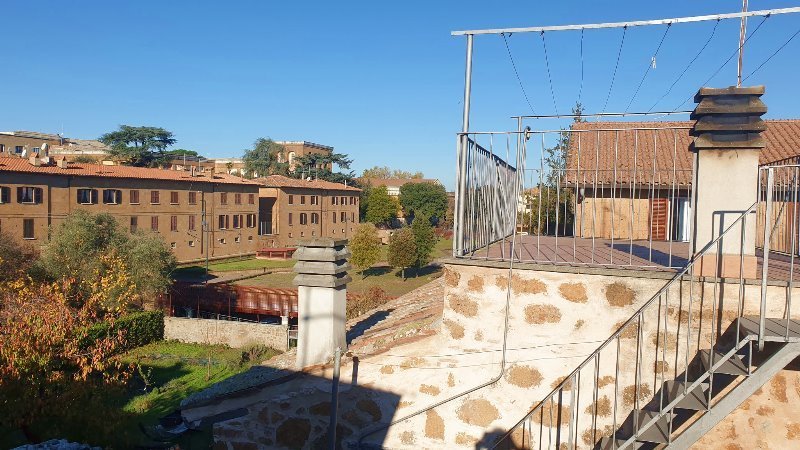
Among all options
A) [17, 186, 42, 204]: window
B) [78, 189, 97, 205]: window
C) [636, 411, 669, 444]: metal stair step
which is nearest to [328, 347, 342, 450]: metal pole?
[636, 411, 669, 444]: metal stair step

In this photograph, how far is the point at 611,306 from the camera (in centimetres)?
475

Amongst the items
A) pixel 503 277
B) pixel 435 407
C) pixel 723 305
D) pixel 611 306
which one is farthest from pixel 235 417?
pixel 723 305

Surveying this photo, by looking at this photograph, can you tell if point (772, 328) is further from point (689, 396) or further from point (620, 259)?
point (620, 259)

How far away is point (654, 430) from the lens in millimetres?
4137

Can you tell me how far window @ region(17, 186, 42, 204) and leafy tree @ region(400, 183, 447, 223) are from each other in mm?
51806

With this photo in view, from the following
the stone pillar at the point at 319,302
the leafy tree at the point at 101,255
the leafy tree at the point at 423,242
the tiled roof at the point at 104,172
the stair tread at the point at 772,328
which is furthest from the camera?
the leafy tree at the point at 423,242

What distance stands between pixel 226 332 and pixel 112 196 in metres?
20.2

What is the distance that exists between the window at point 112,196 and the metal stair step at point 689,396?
39.1 m

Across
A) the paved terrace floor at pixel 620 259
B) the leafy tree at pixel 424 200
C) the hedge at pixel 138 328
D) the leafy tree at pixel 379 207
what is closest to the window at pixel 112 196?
the hedge at pixel 138 328

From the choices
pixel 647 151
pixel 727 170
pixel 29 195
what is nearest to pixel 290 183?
pixel 29 195

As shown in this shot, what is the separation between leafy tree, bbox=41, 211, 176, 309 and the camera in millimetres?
25156

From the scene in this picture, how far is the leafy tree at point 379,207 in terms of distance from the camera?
72.8 metres

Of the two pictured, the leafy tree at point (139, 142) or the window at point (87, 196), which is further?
the leafy tree at point (139, 142)

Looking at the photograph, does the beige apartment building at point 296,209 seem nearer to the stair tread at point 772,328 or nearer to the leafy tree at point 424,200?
the leafy tree at point 424,200
